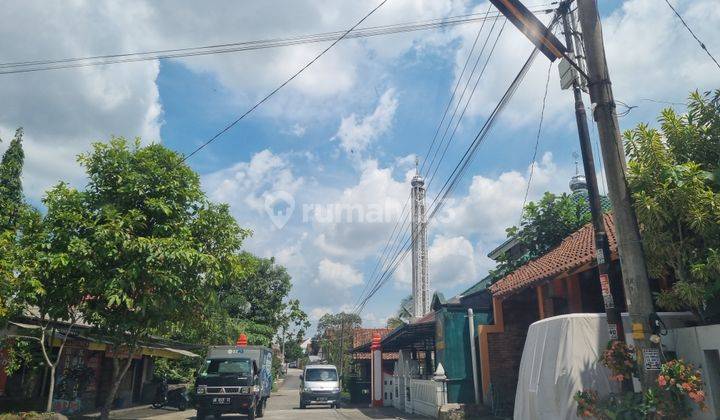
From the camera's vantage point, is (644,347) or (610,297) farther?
(610,297)

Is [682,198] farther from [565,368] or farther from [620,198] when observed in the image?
[565,368]

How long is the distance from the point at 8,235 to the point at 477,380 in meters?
12.8

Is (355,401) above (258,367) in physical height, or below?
below

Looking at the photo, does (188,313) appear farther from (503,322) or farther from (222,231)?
(503,322)

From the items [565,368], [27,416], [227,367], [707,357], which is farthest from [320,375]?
[707,357]

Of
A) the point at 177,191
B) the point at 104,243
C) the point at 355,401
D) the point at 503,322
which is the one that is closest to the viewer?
the point at 104,243

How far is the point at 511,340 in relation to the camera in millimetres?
14750

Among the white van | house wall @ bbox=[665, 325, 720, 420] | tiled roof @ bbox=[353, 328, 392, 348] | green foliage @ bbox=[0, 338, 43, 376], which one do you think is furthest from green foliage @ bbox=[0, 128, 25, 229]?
tiled roof @ bbox=[353, 328, 392, 348]

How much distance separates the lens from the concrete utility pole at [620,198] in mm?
5934

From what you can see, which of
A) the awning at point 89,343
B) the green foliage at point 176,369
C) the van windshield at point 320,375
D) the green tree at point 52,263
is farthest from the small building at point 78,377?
the van windshield at point 320,375

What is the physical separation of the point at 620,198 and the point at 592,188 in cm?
169

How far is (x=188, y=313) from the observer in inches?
495

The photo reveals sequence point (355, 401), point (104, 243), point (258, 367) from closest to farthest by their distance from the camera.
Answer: point (104, 243) < point (258, 367) < point (355, 401)

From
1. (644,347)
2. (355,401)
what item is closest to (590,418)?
(644,347)
